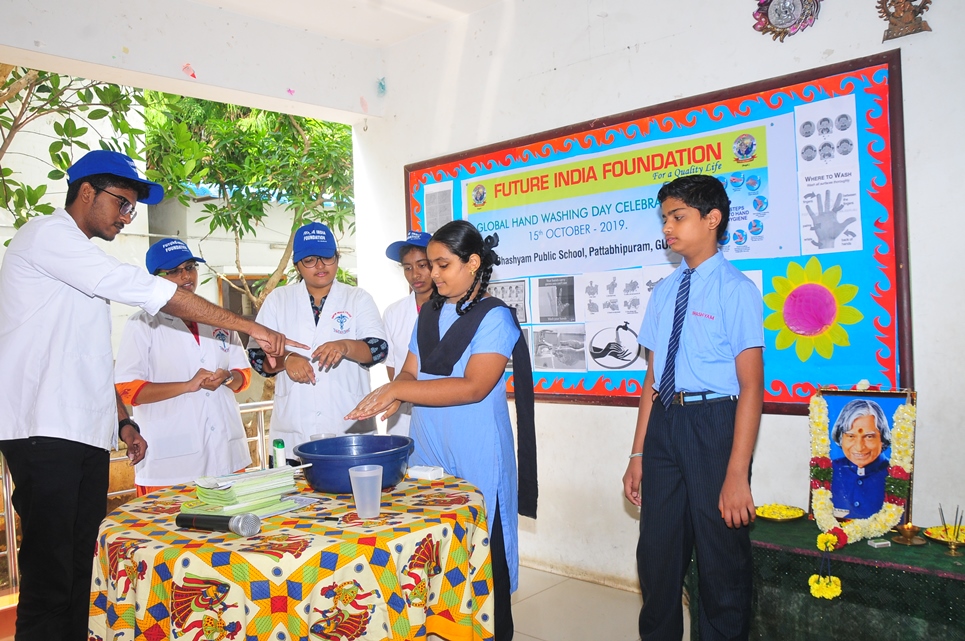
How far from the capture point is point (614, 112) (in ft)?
12.1

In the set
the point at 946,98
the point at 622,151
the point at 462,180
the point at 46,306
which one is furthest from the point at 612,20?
the point at 46,306

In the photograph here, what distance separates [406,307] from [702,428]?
186 cm

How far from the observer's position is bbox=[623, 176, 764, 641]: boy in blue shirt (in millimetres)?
2314

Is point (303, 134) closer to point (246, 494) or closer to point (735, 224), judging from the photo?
point (735, 224)

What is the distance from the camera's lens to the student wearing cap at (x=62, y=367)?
2346 millimetres

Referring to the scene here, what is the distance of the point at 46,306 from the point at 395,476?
1.32 m

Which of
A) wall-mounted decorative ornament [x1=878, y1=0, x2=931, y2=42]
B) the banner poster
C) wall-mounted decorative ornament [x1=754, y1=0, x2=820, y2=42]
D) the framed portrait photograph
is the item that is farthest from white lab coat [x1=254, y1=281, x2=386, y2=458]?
wall-mounted decorative ornament [x1=878, y1=0, x2=931, y2=42]

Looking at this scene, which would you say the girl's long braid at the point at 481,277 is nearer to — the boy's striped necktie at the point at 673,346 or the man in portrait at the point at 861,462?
the boy's striped necktie at the point at 673,346

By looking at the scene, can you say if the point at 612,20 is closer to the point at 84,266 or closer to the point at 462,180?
the point at 462,180

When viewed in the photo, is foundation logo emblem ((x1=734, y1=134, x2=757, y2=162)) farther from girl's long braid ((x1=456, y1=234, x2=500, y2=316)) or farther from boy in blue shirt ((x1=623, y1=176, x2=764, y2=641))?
girl's long braid ((x1=456, y1=234, x2=500, y2=316))

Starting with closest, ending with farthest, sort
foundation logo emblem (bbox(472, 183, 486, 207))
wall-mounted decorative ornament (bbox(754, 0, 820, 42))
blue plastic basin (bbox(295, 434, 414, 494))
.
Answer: blue plastic basin (bbox(295, 434, 414, 494))
wall-mounted decorative ornament (bbox(754, 0, 820, 42))
foundation logo emblem (bbox(472, 183, 486, 207))

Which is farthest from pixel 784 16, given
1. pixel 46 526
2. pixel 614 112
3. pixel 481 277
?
pixel 46 526

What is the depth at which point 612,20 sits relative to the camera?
3.68m

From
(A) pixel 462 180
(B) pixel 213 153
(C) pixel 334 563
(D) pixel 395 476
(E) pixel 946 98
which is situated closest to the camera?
(C) pixel 334 563
